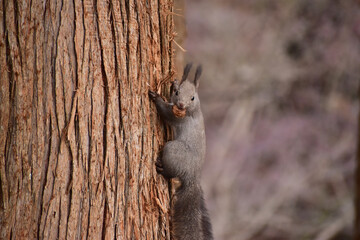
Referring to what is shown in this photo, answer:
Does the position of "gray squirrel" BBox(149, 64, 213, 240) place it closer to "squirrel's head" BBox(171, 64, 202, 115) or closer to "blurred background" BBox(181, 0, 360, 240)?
"squirrel's head" BBox(171, 64, 202, 115)

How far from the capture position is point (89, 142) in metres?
2.16

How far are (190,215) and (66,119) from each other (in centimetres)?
85

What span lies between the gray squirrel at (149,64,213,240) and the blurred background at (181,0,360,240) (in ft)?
16.3

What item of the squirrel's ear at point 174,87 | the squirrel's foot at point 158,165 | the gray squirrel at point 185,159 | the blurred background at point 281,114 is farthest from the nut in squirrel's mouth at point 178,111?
the blurred background at point 281,114

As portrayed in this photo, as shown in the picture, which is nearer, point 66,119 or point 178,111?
point 66,119

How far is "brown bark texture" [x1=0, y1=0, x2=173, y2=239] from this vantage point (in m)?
2.13

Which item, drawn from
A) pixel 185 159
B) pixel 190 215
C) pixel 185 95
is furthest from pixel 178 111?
pixel 190 215

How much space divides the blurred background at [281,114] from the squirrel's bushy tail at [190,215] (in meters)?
4.94

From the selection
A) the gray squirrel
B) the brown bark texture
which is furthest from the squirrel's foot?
the brown bark texture

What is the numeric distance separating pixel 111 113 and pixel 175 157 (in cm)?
43

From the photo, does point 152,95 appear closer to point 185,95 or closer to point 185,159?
point 185,95

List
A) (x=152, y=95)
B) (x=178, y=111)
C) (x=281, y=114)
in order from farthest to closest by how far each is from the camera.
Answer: (x=281, y=114) < (x=178, y=111) < (x=152, y=95)

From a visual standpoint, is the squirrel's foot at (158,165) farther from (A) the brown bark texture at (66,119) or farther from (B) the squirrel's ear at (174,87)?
(B) the squirrel's ear at (174,87)

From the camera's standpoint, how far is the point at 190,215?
8.41ft
